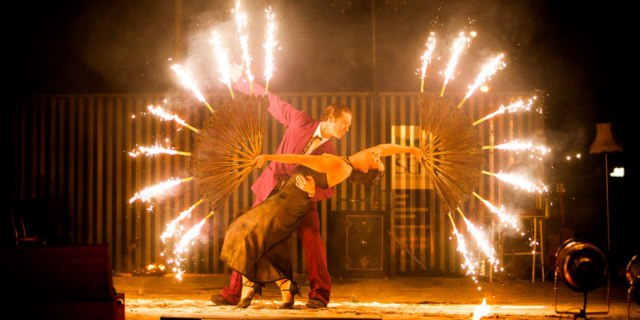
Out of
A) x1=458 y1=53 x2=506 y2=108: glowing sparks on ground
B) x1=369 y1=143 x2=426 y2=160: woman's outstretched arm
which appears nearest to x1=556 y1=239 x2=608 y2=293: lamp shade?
x1=369 y1=143 x2=426 y2=160: woman's outstretched arm

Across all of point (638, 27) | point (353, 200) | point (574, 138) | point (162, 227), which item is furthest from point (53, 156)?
point (638, 27)

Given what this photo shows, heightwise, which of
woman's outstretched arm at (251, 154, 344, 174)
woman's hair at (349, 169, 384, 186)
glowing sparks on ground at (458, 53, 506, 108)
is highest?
glowing sparks on ground at (458, 53, 506, 108)

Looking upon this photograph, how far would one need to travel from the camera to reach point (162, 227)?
946cm

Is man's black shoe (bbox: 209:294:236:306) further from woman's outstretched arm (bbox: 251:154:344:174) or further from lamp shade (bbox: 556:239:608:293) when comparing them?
lamp shade (bbox: 556:239:608:293)

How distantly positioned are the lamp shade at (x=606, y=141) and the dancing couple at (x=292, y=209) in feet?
13.1

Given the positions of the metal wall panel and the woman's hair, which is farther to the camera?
the metal wall panel

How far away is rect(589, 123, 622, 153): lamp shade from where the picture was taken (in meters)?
8.79

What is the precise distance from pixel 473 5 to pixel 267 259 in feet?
19.0

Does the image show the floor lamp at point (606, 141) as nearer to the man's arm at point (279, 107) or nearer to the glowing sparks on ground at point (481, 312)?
the glowing sparks on ground at point (481, 312)

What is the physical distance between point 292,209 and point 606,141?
540 centimetres


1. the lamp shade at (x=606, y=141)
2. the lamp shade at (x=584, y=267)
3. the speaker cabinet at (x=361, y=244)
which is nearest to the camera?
the lamp shade at (x=584, y=267)

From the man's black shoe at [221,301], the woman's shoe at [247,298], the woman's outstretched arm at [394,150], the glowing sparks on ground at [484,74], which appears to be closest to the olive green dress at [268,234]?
the woman's shoe at [247,298]

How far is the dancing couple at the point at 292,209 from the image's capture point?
619cm

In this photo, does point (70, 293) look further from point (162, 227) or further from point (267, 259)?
point (162, 227)
